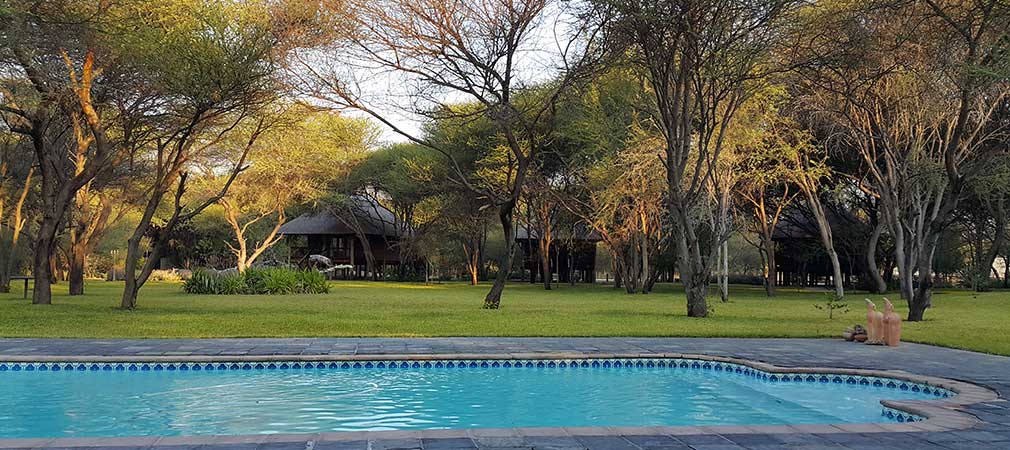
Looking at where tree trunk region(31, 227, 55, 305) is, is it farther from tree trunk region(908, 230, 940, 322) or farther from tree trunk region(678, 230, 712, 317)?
tree trunk region(908, 230, 940, 322)

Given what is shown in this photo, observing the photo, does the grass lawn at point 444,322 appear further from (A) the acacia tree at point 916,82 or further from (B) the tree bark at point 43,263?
(A) the acacia tree at point 916,82

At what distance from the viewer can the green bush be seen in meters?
29.3

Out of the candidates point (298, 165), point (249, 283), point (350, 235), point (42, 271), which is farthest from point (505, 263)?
point (350, 235)

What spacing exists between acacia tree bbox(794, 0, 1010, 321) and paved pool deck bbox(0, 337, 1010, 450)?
14.8 feet

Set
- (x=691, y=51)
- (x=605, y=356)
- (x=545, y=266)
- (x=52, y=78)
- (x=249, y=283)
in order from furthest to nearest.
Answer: (x=545, y=266) → (x=249, y=283) → (x=52, y=78) → (x=691, y=51) → (x=605, y=356)

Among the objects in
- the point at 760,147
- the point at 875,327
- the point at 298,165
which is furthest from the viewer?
the point at 298,165

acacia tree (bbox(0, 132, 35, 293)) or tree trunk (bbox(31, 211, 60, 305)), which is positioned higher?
acacia tree (bbox(0, 132, 35, 293))

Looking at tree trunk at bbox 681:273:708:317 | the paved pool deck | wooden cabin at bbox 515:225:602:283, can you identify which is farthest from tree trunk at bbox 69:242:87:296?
wooden cabin at bbox 515:225:602:283

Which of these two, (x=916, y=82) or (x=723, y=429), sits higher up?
(x=916, y=82)

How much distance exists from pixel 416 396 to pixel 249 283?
72.2ft

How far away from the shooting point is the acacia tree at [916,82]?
13547mm

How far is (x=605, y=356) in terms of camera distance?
10570mm

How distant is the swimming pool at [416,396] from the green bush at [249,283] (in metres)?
19.7

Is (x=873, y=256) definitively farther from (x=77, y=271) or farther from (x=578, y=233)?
(x=77, y=271)
